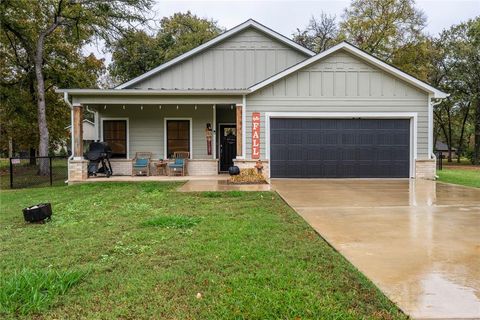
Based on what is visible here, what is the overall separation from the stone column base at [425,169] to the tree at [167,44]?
20.0m

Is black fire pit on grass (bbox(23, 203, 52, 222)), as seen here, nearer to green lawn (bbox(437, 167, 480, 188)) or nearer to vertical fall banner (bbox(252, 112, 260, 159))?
vertical fall banner (bbox(252, 112, 260, 159))

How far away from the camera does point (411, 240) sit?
4.88 m

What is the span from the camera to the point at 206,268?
→ 3814 millimetres

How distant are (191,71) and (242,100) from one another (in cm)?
351

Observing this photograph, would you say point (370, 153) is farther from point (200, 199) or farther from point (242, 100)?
point (200, 199)

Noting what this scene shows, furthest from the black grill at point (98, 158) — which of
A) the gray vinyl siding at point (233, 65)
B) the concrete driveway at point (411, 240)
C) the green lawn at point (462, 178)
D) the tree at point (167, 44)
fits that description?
the tree at point (167, 44)

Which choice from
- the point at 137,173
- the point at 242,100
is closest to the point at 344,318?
the point at 242,100

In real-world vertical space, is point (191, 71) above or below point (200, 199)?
above

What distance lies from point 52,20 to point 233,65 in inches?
411

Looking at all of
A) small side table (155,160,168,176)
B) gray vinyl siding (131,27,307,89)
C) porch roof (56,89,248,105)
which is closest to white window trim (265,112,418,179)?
porch roof (56,89,248,105)

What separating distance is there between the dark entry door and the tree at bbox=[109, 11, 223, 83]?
14.1 m

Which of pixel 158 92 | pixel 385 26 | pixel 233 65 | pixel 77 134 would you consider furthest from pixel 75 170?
pixel 385 26

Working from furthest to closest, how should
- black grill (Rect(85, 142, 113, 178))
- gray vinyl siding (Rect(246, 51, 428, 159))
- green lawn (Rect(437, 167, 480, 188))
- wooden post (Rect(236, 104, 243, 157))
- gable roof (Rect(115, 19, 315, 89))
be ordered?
gable roof (Rect(115, 19, 315, 89)) < black grill (Rect(85, 142, 113, 178)) < gray vinyl siding (Rect(246, 51, 428, 159)) < wooden post (Rect(236, 104, 243, 157)) < green lawn (Rect(437, 167, 480, 188))

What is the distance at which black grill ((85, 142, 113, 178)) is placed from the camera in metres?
13.9
